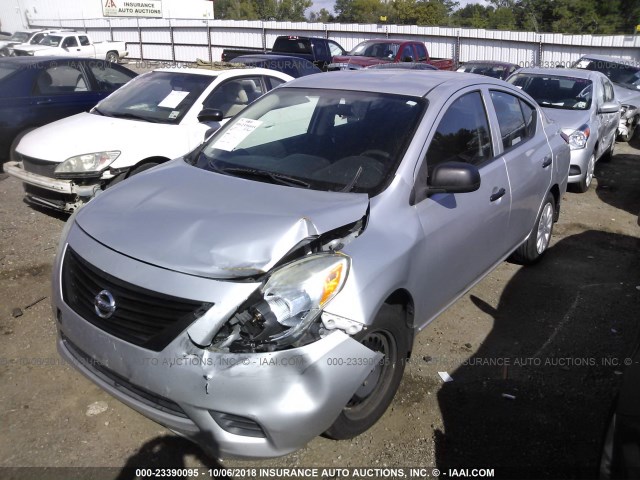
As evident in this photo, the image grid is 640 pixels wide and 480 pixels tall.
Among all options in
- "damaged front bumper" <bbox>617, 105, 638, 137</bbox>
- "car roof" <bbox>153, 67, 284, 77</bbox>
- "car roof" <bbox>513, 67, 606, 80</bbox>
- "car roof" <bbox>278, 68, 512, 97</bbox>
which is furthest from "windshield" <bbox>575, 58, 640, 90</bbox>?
"car roof" <bbox>278, 68, 512, 97</bbox>

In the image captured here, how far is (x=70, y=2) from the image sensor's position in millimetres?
47969

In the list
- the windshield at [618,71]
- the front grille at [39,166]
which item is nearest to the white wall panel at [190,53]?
the windshield at [618,71]

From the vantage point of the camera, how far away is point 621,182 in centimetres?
869

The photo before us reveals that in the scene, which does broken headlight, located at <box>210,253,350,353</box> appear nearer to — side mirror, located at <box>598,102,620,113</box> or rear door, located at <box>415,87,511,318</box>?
rear door, located at <box>415,87,511,318</box>

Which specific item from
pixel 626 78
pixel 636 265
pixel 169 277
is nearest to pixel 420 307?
pixel 169 277

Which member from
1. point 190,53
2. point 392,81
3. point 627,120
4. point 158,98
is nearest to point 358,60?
point 627,120

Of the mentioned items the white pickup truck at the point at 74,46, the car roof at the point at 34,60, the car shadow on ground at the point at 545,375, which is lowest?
the car shadow on ground at the point at 545,375

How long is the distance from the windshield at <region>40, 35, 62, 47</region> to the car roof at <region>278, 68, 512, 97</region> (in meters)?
24.9

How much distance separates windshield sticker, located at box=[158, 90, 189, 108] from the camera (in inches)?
244

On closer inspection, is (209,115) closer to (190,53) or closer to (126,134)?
(126,134)

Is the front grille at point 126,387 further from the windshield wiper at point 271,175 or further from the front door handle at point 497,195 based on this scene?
the front door handle at point 497,195

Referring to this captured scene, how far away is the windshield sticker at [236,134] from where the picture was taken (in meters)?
3.81

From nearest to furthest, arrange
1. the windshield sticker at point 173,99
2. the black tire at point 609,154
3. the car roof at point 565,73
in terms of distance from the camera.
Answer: the windshield sticker at point 173,99, the car roof at point 565,73, the black tire at point 609,154

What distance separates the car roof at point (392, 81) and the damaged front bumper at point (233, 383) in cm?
187
